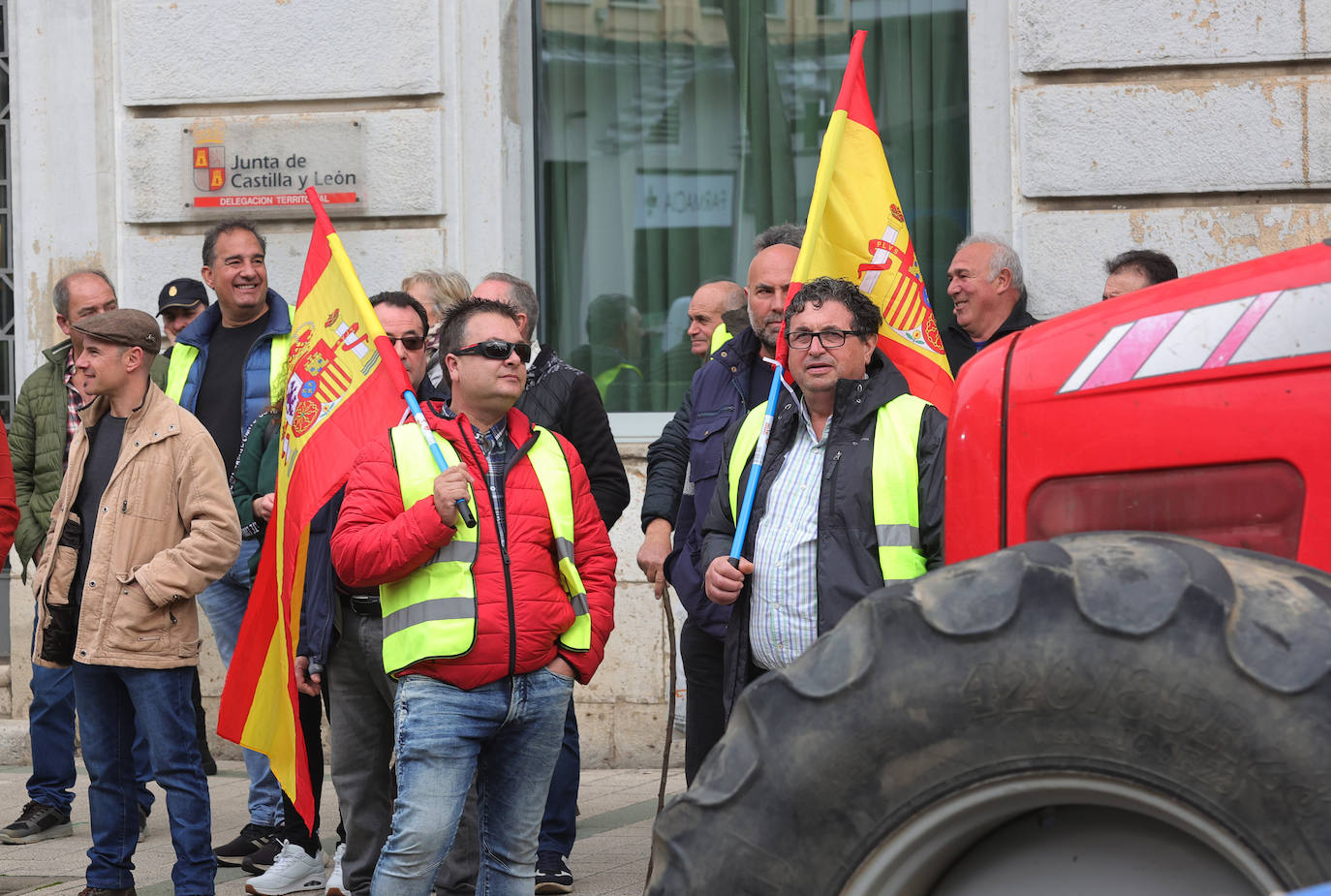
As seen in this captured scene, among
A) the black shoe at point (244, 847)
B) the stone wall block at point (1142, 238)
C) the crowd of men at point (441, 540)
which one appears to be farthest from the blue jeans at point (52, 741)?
the stone wall block at point (1142, 238)

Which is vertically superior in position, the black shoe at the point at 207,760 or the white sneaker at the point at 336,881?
the white sneaker at the point at 336,881

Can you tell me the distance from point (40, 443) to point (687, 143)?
3280mm

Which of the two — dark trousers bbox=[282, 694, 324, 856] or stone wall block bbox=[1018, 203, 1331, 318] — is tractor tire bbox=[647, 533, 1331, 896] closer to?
dark trousers bbox=[282, 694, 324, 856]

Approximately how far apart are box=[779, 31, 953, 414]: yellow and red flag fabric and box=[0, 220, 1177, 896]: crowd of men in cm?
28

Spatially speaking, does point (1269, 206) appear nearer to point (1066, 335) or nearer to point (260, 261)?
point (260, 261)

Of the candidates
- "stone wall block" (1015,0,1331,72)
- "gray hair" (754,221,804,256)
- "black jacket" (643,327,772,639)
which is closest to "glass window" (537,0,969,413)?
"stone wall block" (1015,0,1331,72)

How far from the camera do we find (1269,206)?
21.7 feet

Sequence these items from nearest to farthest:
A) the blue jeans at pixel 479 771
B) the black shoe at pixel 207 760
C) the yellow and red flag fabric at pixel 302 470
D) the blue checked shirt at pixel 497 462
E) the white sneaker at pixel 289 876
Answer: the blue jeans at pixel 479 771 < the blue checked shirt at pixel 497 462 < the yellow and red flag fabric at pixel 302 470 < the white sneaker at pixel 289 876 < the black shoe at pixel 207 760

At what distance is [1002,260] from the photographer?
625cm

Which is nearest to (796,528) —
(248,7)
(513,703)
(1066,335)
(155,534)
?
(513,703)

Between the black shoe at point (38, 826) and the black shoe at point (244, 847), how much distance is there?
0.88m

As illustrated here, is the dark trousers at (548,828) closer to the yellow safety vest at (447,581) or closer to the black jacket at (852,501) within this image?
the yellow safety vest at (447,581)

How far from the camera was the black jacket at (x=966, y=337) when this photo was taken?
20.0 feet

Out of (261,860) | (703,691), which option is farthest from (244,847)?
(703,691)
